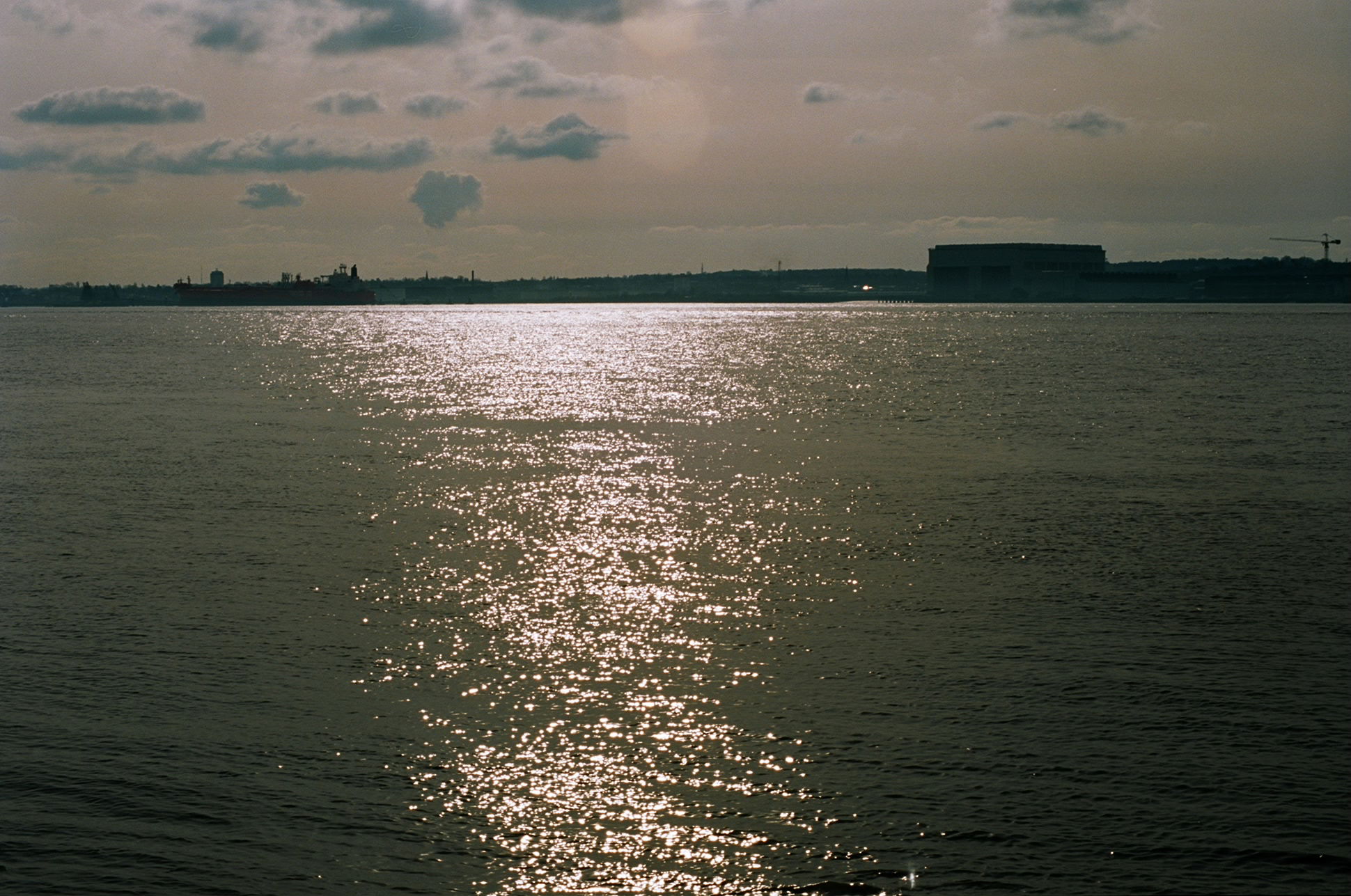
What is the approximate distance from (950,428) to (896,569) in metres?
25.9

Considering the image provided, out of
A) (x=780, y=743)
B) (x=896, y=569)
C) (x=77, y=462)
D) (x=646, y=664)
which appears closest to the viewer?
(x=780, y=743)

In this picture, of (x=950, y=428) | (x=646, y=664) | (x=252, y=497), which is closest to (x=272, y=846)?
(x=646, y=664)

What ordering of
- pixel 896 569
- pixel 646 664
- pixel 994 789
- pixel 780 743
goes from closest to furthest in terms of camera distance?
pixel 994 789 < pixel 780 743 < pixel 646 664 < pixel 896 569

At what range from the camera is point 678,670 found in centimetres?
1648

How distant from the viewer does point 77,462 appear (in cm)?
3800

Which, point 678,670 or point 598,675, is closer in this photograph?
point 598,675

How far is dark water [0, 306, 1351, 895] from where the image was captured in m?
11.5

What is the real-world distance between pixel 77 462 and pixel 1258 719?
33044mm

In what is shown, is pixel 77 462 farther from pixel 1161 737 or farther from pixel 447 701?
pixel 1161 737

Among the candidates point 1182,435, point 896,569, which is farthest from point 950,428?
point 896,569

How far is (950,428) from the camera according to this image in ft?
157

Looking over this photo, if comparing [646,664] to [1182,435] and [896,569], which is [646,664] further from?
[1182,435]

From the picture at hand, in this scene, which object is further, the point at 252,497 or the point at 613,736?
the point at 252,497

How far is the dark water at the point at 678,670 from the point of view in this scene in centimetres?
1146
